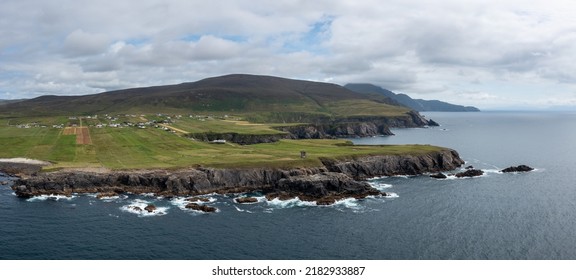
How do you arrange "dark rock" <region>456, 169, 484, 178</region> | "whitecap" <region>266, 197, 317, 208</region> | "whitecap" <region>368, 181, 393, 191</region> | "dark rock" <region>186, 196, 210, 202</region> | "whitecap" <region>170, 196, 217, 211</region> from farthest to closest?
"dark rock" <region>456, 169, 484, 178</region>
"whitecap" <region>368, 181, 393, 191</region>
"dark rock" <region>186, 196, 210, 202</region>
"whitecap" <region>266, 197, 317, 208</region>
"whitecap" <region>170, 196, 217, 211</region>

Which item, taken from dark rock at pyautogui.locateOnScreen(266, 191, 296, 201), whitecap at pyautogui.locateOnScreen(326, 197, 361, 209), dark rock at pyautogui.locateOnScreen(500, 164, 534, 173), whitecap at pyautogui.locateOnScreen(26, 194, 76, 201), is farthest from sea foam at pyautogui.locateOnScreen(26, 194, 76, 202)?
dark rock at pyautogui.locateOnScreen(500, 164, 534, 173)

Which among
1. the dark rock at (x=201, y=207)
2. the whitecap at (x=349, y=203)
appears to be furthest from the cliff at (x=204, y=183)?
the dark rock at (x=201, y=207)

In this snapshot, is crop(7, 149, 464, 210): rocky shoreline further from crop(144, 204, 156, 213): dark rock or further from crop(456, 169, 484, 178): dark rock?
crop(456, 169, 484, 178): dark rock

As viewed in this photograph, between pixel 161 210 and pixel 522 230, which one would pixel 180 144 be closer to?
pixel 161 210

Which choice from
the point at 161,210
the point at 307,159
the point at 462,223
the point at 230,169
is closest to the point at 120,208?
the point at 161,210

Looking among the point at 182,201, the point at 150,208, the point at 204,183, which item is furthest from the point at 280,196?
the point at 150,208

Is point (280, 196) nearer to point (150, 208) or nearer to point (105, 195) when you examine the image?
point (150, 208)

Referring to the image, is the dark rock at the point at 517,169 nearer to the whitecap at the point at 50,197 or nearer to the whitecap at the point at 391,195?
the whitecap at the point at 391,195
